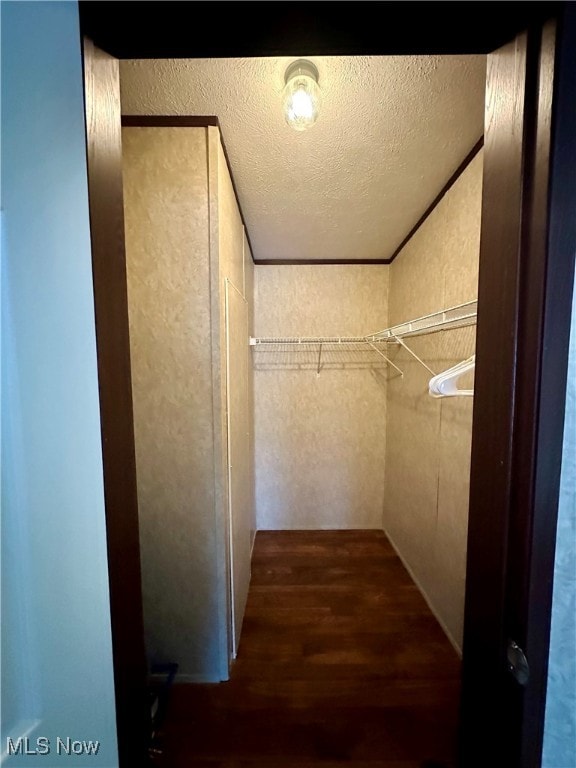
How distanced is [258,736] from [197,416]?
1313mm

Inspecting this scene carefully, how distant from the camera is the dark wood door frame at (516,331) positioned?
0.43m

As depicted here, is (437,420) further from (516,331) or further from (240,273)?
(240,273)

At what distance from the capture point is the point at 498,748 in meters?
0.49

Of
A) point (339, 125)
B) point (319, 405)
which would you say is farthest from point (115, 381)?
point (319, 405)

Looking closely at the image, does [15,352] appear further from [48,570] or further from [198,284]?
[198,284]

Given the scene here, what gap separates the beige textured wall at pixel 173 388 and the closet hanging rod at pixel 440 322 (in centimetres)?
111

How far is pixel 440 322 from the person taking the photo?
1.27 metres

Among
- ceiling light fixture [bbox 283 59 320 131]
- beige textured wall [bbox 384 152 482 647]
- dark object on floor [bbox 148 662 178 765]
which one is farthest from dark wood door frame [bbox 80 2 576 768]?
beige textured wall [bbox 384 152 482 647]

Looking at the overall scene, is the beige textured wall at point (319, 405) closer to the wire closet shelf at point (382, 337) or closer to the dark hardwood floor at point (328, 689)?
the wire closet shelf at point (382, 337)

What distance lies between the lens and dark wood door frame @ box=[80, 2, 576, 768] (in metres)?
0.43

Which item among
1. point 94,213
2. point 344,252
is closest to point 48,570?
point 94,213

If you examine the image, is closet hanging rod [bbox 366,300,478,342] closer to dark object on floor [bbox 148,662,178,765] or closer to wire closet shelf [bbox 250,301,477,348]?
wire closet shelf [bbox 250,301,477,348]

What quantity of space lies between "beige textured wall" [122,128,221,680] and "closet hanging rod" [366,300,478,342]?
111cm

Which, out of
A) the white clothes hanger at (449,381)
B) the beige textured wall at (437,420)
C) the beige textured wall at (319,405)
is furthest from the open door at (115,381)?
the beige textured wall at (319,405)
